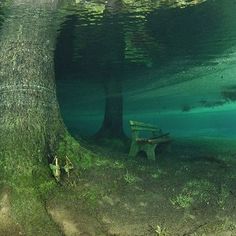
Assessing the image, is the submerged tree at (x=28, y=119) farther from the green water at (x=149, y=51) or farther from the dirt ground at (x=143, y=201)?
the green water at (x=149, y=51)

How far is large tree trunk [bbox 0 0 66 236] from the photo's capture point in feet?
28.9

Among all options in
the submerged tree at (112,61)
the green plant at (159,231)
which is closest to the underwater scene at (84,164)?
the green plant at (159,231)

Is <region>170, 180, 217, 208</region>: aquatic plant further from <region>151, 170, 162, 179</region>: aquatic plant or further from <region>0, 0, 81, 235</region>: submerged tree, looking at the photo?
<region>0, 0, 81, 235</region>: submerged tree

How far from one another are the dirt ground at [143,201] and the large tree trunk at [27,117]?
0.38 metres

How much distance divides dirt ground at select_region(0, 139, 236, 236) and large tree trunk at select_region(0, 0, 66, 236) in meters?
0.38

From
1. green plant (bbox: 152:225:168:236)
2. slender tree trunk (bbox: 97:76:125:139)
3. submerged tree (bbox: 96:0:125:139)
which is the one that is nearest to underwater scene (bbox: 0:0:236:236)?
green plant (bbox: 152:225:168:236)

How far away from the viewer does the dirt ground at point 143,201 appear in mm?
8617

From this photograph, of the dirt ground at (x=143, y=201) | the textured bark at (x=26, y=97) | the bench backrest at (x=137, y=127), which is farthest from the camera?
the bench backrest at (x=137, y=127)

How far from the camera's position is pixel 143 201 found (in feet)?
30.4

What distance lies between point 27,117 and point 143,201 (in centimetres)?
301

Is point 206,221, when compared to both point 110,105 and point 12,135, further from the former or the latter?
point 110,105

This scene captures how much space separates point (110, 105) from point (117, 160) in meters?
10.3

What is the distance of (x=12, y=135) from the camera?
955 cm

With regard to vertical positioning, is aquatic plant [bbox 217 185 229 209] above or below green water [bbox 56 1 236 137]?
below
